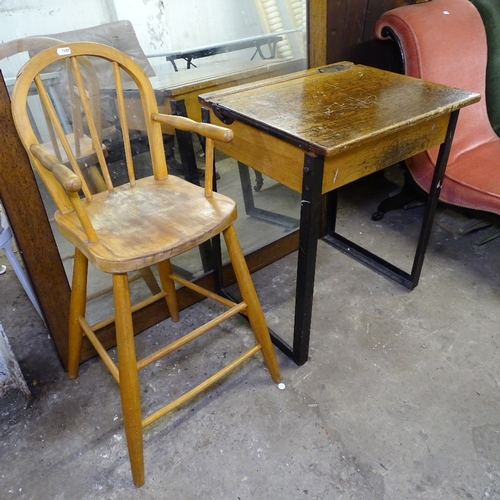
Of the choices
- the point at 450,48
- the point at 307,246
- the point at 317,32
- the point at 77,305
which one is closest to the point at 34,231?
the point at 77,305

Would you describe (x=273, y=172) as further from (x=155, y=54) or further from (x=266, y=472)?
(x=266, y=472)

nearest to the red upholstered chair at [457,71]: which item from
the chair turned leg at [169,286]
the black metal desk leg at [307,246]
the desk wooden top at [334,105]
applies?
the desk wooden top at [334,105]

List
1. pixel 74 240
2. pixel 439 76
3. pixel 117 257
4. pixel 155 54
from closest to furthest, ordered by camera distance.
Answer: pixel 117 257 → pixel 74 240 → pixel 155 54 → pixel 439 76

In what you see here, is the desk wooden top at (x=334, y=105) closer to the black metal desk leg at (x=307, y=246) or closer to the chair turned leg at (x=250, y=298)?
the black metal desk leg at (x=307, y=246)

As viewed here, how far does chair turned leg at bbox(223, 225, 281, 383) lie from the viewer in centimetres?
116

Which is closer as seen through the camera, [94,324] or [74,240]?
[74,240]

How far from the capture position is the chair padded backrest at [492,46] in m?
1.87

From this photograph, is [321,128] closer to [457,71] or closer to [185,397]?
[185,397]

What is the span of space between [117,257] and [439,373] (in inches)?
42.2

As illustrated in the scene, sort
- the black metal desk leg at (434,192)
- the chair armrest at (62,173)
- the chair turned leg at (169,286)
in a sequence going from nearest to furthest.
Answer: the chair armrest at (62,173)
the black metal desk leg at (434,192)
the chair turned leg at (169,286)

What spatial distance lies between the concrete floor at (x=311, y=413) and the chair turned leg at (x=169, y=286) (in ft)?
0.25

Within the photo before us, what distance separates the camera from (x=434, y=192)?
146cm

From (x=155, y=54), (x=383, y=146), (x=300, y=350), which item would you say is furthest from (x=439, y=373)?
(x=155, y=54)

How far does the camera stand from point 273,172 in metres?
1.17
